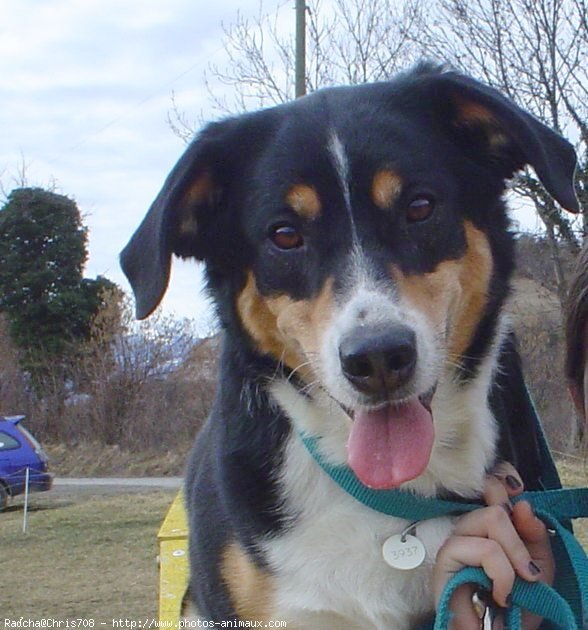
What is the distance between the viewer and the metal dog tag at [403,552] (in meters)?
2.23

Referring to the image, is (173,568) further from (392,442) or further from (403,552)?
(392,442)

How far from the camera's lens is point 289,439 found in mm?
2502

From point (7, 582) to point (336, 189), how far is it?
663cm

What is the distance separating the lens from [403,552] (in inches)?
88.5

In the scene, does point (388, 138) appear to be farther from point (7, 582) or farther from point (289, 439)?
point (7, 582)

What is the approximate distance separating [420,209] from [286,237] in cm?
34

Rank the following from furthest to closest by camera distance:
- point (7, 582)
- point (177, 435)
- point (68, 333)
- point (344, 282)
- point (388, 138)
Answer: point (68, 333)
point (177, 435)
point (7, 582)
point (388, 138)
point (344, 282)

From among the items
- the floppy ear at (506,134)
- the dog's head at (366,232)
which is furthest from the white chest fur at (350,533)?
the floppy ear at (506,134)

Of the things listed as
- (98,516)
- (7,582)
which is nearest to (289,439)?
(7,582)

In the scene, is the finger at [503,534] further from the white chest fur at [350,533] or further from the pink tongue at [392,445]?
the pink tongue at [392,445]

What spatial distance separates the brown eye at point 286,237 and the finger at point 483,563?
817mm

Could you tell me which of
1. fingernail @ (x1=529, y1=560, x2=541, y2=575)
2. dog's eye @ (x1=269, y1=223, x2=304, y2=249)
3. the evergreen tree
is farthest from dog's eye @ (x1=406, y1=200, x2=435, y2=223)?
the evergreen tree

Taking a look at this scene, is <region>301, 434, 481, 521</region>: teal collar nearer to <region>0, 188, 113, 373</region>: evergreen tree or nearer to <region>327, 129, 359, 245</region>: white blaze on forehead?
<region>327, 129, 359, 245</region>: white blaze on forehead

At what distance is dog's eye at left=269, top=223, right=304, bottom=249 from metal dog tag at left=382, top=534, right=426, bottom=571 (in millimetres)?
748
